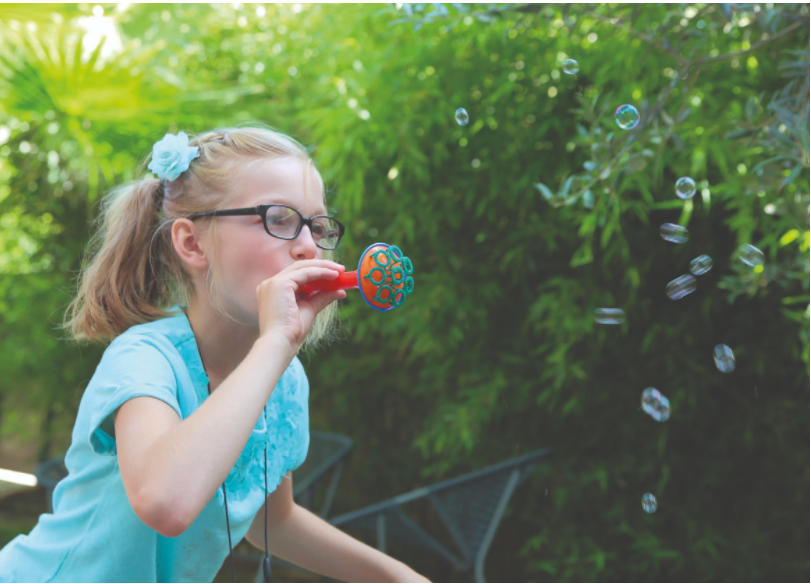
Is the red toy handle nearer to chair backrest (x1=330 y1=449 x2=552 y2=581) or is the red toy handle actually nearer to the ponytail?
the ponytail

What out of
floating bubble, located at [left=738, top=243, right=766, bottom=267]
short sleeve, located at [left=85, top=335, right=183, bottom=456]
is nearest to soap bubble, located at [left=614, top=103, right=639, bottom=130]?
floating bubble, located at [left=738, top=243, right=766, bottom=267]

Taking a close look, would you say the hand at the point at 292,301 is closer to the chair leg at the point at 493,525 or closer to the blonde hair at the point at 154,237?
the blonde hair at the point at 154,237

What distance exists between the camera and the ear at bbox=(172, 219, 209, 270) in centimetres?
104

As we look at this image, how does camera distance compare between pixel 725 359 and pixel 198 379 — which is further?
pixel 725 359

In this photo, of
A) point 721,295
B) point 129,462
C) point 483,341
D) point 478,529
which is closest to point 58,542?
point 129,462

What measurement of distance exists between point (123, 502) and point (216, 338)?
29 cm

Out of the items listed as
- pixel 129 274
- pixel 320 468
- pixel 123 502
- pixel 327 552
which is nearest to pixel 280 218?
pixel 129 274

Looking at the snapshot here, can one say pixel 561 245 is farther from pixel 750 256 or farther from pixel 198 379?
pixel 198 379

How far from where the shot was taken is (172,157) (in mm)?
1094

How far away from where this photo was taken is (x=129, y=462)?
0.75 m

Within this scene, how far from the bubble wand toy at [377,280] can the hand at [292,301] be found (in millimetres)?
16

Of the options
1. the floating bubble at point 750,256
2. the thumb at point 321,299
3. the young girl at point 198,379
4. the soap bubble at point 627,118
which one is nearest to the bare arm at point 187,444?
the young girl at point 198,379

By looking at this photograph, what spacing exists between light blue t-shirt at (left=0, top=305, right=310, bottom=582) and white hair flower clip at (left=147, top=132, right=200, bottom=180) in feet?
0.83

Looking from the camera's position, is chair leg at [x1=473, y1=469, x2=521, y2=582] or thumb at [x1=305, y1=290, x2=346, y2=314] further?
chair leg at [x1=473, y1=469, x2=521, y2=582]
